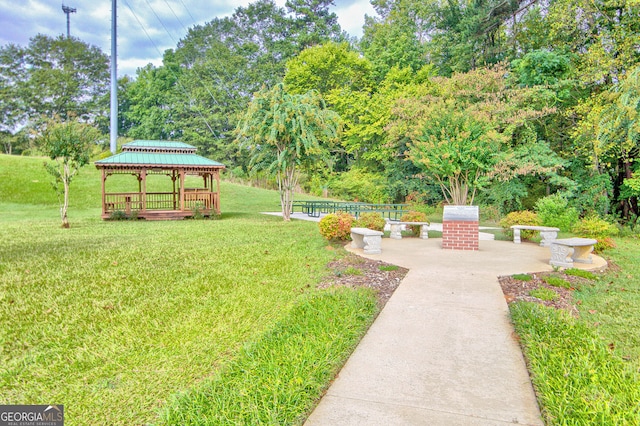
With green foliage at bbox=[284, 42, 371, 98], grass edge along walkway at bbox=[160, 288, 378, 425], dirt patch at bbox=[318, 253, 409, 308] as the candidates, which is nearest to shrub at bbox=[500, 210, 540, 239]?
dirt patch at bbox=[318, 253, 409, 308]

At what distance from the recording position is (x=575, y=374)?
2523 millimetres

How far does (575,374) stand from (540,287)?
8.66 feet

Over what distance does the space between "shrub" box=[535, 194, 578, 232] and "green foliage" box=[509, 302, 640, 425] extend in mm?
10283

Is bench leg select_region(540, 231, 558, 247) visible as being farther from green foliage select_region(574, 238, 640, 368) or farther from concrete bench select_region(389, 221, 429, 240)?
concrete bench select_region(389, 221, 429, 240)

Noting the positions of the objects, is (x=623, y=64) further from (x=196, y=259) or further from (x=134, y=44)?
(x=134, y=44)

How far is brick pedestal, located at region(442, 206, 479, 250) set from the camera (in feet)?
25.7

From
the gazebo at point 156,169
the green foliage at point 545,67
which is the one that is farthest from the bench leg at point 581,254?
the gazebo at point 156,169

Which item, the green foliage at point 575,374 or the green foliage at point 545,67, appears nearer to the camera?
the green foliage at point 575,374

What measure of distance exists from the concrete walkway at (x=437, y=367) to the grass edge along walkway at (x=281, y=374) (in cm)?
13

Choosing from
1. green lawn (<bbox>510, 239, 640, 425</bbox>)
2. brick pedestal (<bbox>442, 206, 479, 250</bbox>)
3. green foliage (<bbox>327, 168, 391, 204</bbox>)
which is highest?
green foliage (<bbox>327, 168, 391, 204</bbox>)

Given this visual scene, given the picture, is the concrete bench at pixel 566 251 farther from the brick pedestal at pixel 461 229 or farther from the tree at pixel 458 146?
the tree at pixel 458 146

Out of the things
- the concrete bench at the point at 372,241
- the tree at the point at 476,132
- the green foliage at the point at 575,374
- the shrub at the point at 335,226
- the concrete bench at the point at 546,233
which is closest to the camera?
the green foliage at the point at 575,374

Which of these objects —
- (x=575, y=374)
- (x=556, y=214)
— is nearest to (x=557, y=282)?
(x=575, y=374)

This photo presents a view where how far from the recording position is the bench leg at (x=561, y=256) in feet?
20.0
